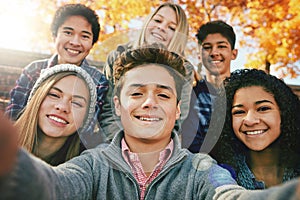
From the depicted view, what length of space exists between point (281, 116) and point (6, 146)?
1.75 m

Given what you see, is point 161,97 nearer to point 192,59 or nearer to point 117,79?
point 117,79

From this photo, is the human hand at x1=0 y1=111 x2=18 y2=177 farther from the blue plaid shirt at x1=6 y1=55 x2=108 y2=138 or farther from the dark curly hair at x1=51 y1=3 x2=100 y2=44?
the dark curly hair at x1=51 y1=3 x2=100 y2=44

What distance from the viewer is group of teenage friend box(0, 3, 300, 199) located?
4.98 ft

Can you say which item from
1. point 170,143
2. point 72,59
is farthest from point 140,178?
point 72,59

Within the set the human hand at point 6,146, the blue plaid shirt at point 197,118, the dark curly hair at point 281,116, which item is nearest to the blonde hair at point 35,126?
the blue plaid shirt at point 197,118

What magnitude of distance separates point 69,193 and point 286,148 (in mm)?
1324

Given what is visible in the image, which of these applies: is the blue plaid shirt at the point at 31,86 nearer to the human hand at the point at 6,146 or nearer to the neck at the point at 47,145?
the neck at the point at 47,145

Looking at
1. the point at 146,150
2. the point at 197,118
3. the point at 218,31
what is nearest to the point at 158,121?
the point at 146,150

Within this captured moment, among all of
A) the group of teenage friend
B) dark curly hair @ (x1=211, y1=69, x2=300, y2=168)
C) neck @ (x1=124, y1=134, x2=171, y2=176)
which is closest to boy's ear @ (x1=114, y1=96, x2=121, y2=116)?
the group of teenage friend

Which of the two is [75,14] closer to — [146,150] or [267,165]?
[146,150]

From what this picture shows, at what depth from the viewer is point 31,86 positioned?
2.63 meters

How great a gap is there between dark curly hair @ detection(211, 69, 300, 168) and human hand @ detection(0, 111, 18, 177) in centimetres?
158

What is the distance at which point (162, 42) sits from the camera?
243cm

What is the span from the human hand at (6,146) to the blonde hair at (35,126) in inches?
59.7
